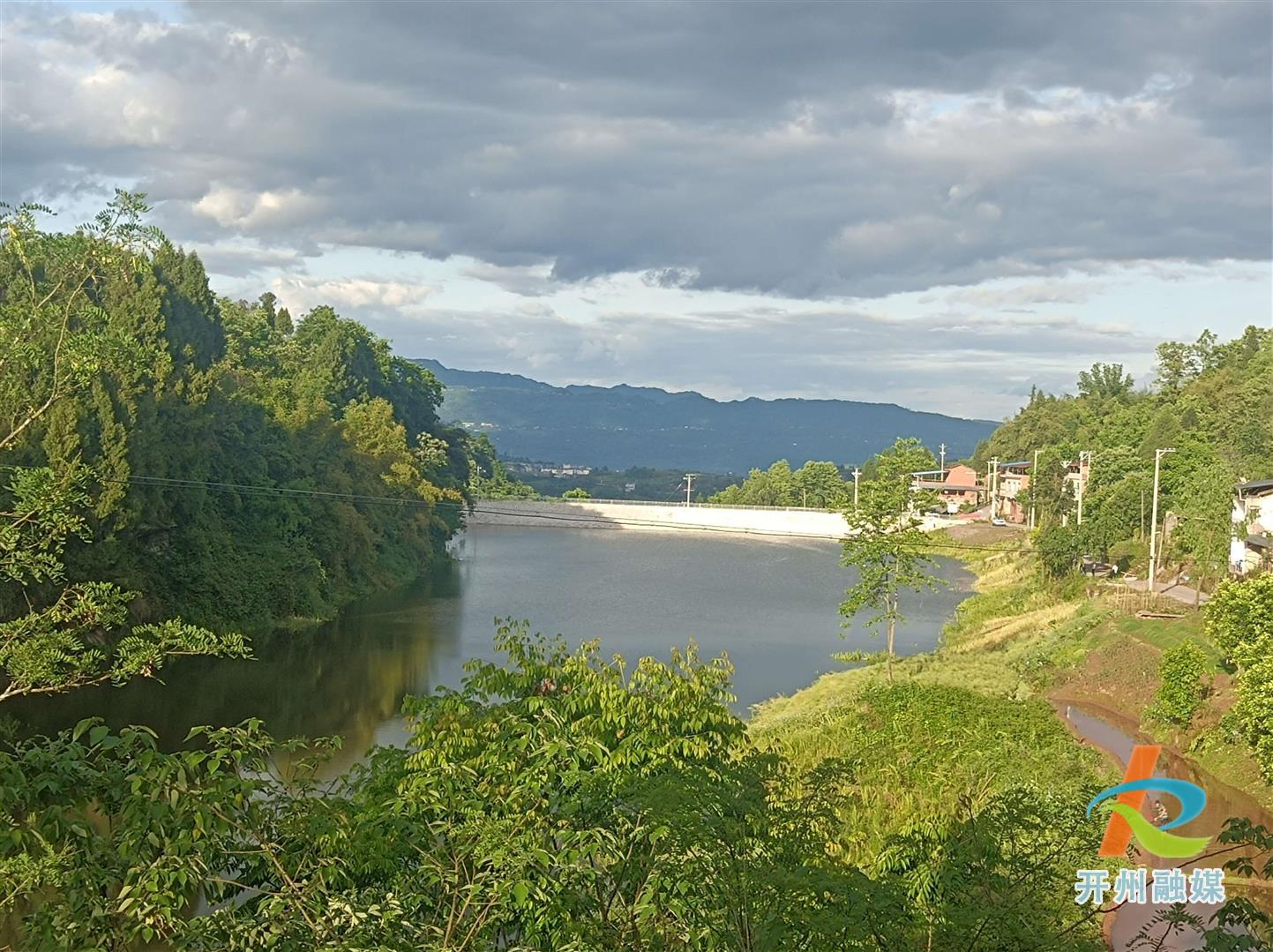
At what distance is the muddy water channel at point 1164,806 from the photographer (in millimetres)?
12969

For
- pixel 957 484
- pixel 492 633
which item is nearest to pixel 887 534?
pixel 492 633

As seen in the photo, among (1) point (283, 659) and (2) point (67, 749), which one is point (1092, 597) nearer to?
(1) point (283, 659)

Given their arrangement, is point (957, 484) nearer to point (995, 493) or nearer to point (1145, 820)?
point (995, 493)

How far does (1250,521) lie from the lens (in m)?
40.0

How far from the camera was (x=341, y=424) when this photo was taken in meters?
51.2

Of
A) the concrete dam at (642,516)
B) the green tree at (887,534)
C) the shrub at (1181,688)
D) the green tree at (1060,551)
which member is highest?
the green tree at (887,534)

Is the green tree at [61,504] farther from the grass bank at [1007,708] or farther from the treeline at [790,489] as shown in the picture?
the treeline at [790,489]

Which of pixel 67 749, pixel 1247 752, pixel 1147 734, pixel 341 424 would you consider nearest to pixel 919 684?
pixel 1147 734

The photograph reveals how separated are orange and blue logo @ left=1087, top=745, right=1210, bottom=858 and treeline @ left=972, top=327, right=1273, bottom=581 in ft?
71.5

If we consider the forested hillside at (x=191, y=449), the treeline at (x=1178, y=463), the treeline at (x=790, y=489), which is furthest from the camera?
the treeline at (x=790, y=489)

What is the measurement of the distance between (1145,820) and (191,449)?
25.8 meters

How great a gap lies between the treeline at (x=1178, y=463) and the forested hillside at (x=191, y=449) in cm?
2633

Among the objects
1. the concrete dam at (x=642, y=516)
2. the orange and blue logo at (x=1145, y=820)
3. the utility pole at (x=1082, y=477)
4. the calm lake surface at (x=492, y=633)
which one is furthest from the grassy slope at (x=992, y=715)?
the concrete dam at (x=642, y=516)

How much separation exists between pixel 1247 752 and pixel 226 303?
59.0 metres
